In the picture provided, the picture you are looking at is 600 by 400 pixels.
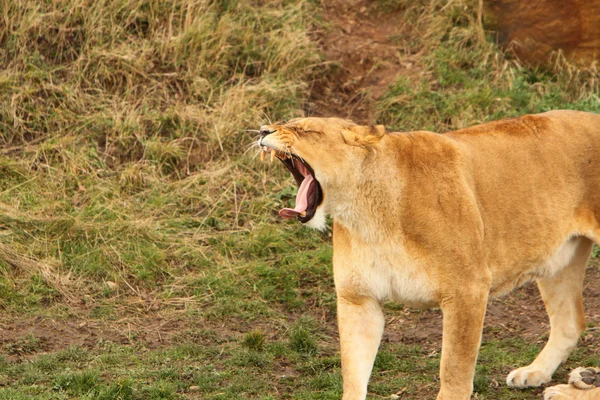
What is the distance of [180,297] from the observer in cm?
695

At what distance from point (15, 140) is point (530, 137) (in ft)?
15.0

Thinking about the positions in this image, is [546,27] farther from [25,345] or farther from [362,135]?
[25,345]

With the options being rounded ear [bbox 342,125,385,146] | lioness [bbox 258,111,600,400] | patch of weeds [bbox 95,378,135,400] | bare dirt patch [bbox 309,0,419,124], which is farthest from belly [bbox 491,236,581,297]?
bare dirt patch [bbox 309,0,419,124]

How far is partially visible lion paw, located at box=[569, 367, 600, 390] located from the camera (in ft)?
17.7

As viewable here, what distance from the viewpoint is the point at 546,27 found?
9242 mm

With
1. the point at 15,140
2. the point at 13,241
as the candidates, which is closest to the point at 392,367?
the point at 13,241

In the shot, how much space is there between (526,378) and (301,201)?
2056 millimetres

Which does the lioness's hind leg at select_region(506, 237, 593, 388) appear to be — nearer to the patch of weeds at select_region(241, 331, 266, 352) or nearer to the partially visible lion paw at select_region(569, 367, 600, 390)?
the partially visible lion paw at select_region(569, 367, 600, 390)

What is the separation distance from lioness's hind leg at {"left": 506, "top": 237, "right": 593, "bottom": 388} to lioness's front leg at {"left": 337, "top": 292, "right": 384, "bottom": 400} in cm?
134

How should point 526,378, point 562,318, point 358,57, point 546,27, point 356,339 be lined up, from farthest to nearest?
point 358,57, point 546,27, point 562,318, point 526,378, point 356,339

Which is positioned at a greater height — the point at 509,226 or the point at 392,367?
the point at 509,226

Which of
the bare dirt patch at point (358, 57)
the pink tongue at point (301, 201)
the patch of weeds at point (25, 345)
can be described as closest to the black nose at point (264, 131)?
the pink tongue at point (301, 201)

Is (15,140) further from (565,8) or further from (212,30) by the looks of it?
(565,8)

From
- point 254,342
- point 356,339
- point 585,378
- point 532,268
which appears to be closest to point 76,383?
point 254,342
